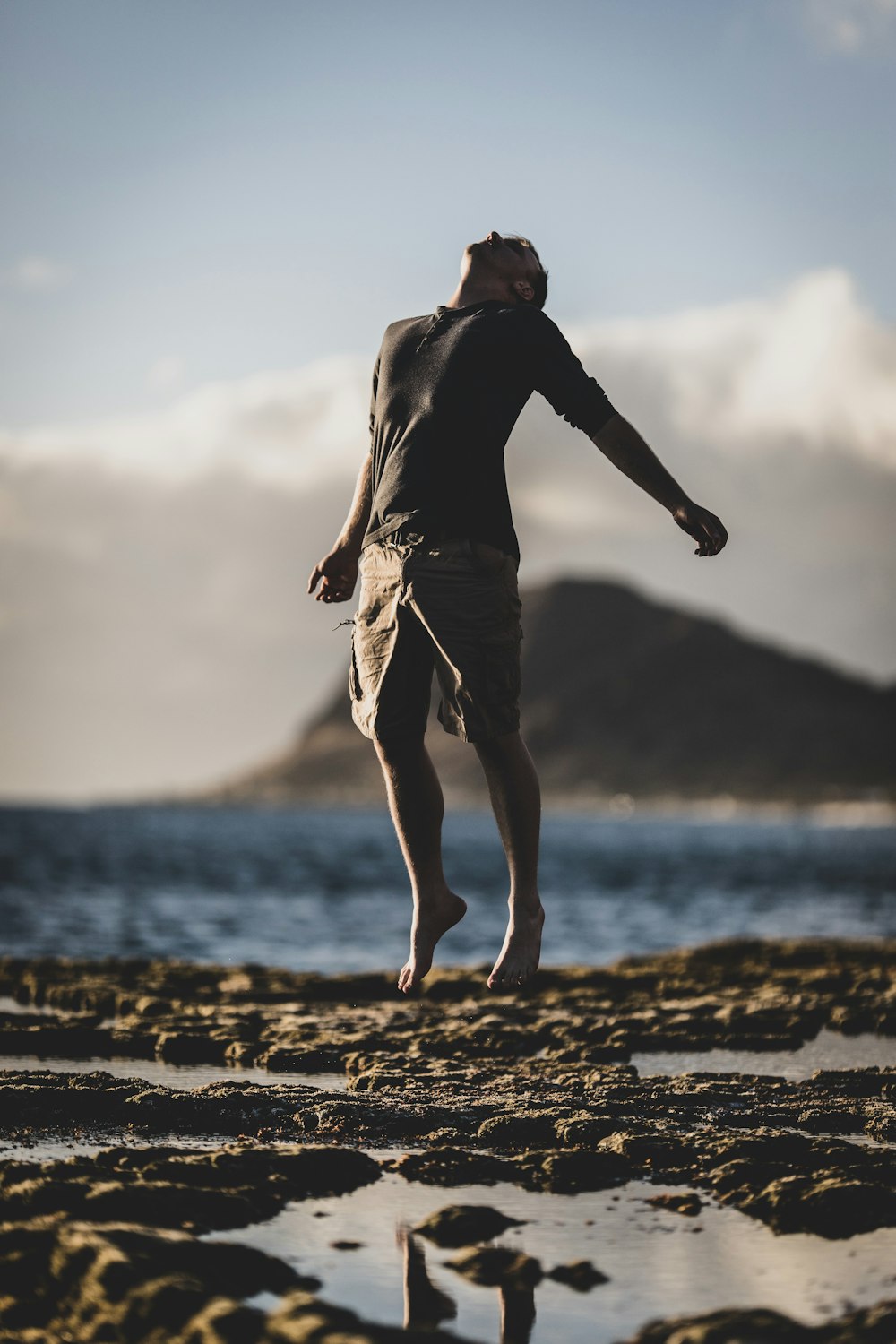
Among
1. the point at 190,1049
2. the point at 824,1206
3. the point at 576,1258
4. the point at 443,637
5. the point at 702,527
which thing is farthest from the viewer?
the point at 190,1049

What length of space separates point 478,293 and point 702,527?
3.97 feet

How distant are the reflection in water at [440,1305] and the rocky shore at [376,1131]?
10 centimetres

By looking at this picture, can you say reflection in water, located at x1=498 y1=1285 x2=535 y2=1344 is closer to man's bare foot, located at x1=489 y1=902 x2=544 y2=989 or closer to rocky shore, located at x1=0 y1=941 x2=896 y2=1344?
rocky shore, located at x1=0 y1=941 x2=896 y2=1344

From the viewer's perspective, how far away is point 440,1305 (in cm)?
275

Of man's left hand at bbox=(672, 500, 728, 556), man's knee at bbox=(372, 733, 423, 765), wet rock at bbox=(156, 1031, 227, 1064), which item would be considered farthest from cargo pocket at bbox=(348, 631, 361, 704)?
wet rock at bbox=(156, 1031, 227, 1064)

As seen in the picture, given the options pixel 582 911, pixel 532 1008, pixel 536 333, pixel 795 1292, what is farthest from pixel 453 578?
pixel 582 911

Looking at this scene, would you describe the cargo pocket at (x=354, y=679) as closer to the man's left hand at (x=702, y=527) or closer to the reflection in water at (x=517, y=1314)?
the man's left hand at (x=702, y=527)

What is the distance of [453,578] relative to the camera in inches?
183

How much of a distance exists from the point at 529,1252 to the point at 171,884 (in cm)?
3261

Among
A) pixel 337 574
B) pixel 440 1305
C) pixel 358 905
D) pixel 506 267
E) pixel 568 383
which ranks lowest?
pixel 440 1305

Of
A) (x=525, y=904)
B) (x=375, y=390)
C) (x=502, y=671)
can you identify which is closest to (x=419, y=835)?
(x=525, y=904)

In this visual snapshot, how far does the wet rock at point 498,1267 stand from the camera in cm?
287

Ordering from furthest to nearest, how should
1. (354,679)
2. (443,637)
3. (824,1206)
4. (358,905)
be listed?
(358,905), (354,679), (443,637), (824,1206)

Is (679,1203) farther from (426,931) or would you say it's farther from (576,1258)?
(426,931)
